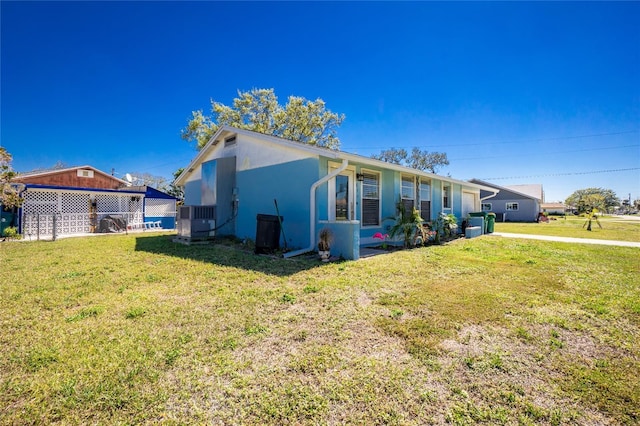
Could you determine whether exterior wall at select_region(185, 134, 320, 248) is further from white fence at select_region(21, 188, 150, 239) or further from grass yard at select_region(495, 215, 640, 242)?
grass yard at select_region(495, 215, 640, 242)

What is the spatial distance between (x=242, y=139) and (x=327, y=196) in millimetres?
4489

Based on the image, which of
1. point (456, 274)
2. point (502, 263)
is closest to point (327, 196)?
Answer: point (456, 274)

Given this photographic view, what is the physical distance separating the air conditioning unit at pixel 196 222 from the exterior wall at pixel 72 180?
14.9 meters

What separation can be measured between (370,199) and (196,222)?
20.1 feet

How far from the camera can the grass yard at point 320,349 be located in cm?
183

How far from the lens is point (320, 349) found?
8.51 feet

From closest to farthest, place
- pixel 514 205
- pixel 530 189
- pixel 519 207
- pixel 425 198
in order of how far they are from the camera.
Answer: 1. pixel 425 198
2. pixel 519 207
3. pixel 514 205
4. pixel 530 189

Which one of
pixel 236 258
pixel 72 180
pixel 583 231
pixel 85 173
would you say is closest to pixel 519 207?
pixel 583 231

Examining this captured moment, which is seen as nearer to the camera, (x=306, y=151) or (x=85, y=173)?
(x=306, y=151)

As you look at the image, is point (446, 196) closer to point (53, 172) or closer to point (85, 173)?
point (85, 173)

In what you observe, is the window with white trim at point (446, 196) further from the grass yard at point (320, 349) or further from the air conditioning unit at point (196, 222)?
the air conditioning unit at point (196, 222)

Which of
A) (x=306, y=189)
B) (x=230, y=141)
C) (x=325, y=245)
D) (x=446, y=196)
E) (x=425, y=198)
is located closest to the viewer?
(x=325, y=245)

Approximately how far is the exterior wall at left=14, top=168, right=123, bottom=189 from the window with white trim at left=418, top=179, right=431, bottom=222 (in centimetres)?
2239

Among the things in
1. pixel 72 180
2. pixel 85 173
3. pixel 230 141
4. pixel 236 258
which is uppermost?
pixel 85 173
